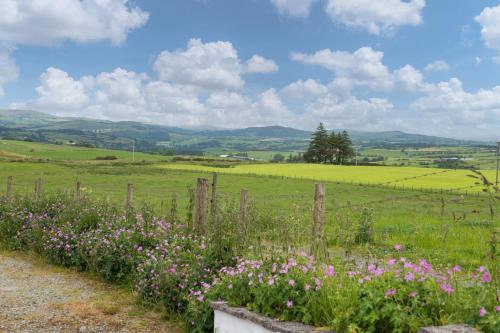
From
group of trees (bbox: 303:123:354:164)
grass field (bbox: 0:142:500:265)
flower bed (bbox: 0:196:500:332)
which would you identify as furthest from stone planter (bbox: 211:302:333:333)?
group of trees (bbox: 303:123:354:164)

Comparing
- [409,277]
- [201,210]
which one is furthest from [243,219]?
[409,277]

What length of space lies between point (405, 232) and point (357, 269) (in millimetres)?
9646

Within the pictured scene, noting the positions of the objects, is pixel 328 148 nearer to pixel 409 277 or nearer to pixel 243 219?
pixel 243 219

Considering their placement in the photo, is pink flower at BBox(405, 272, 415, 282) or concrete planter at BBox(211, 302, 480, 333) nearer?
pink flower at BBox(405, 272, 415, 282)

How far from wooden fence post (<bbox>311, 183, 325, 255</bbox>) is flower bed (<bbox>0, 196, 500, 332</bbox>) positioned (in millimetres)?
596

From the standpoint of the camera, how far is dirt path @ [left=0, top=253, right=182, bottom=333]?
22.5 ft

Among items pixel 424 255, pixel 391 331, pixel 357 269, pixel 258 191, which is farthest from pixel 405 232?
pixel 258 191

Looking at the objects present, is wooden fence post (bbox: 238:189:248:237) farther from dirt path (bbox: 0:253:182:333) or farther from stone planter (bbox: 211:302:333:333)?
stone planter (bbox: 211:302:333:333)

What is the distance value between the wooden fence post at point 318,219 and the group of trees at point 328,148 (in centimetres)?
9235

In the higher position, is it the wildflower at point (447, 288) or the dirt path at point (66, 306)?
the wildflower at point (447, 288)

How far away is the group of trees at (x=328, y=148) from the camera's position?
99000 mm

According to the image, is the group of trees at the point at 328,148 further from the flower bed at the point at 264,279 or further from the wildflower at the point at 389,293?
the wildflower at the point at 389,293

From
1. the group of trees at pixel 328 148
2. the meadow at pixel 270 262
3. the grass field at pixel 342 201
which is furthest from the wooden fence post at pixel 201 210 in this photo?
the group of trees at pixel 328 148

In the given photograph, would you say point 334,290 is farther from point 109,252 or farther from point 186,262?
point 109,252
